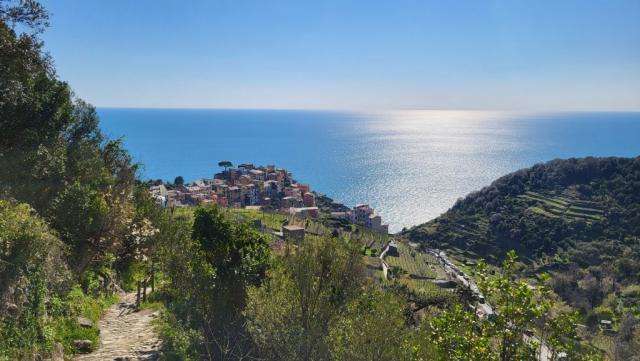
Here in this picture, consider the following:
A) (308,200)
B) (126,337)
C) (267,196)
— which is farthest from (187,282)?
(267,196)

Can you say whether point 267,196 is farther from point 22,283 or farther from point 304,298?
point 22,283

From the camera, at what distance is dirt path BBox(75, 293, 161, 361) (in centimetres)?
1077

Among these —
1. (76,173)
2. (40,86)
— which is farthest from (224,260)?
(40,86)

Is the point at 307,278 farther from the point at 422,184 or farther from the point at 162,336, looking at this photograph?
the point at 422,184

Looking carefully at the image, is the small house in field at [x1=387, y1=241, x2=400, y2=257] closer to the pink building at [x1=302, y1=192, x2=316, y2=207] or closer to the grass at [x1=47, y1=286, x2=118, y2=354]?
the pink building at [x1=302, y1=192, x2=316, y2=207]

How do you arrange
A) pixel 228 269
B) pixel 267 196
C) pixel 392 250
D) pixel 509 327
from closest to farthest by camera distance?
pixel 509 327, pixel 228 269, pixel 392 250, pixel 267 196

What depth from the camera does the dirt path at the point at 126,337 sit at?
1077 cm

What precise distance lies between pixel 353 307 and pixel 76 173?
51.0 feet

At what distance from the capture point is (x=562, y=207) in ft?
353

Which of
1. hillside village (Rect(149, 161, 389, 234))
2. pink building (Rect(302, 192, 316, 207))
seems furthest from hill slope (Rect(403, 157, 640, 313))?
pink building (Rect(302, 192, 316, 207))

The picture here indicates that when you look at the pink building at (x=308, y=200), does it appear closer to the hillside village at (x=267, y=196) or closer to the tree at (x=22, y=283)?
the hillside village at (x=267, y=196)

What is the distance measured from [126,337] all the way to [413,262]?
2592 inches

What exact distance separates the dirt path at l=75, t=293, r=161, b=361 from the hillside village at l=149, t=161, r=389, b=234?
245 feet

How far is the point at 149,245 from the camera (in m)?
19.3
